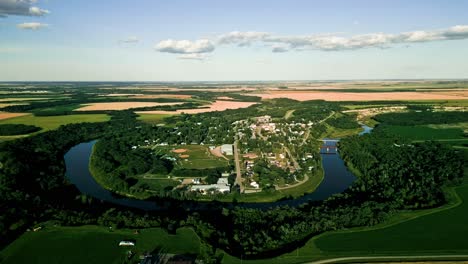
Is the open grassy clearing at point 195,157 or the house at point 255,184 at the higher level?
the open grassy clearing at point 195,157

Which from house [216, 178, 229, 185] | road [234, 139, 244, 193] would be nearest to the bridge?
road [234, 139, 244, 193]

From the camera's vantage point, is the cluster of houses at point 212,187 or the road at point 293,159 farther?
the road at point 293,159

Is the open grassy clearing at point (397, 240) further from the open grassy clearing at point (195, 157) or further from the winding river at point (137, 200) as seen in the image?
the open grassy clearing at point (195, 157)

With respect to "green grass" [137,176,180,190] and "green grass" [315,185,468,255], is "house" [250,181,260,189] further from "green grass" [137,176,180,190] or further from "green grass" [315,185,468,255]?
"green grass" [315,185,468,255]

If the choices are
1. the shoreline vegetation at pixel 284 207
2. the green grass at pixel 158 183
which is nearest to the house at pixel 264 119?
the shoreline vegetation at pixel 284 207

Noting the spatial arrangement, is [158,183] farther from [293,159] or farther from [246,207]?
[293,159]

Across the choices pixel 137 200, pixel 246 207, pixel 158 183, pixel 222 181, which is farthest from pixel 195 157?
pixel 246 207

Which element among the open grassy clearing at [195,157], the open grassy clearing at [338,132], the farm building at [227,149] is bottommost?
the open grassy clearing at [195,157]
